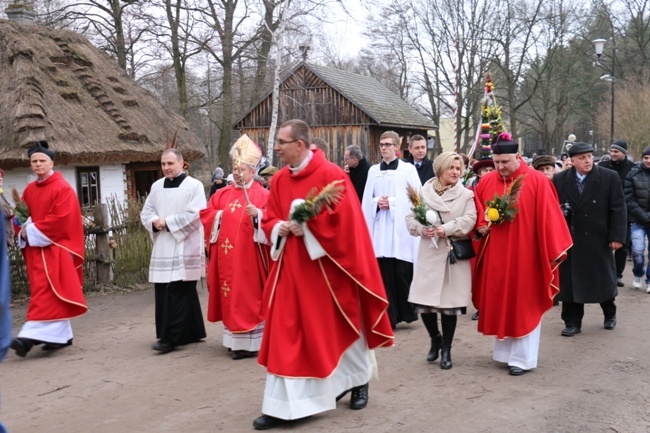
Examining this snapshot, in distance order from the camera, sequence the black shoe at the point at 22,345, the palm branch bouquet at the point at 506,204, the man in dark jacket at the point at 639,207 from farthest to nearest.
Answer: the man in dark jacket at the point at 639,207
the black shoe at the point at 22,345
the palm branch bouquet at the point at 506,204

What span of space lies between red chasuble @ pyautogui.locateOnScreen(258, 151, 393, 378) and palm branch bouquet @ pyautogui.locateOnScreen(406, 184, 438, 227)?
4.00ft

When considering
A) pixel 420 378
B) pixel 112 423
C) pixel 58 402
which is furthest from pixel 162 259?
pixel 420 378

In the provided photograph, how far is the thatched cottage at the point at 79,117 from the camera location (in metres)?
14.7

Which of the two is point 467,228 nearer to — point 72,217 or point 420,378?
point 420,378

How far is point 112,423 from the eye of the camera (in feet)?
17.2

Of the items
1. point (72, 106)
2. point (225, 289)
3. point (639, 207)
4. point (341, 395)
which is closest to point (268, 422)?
point (341, 395)

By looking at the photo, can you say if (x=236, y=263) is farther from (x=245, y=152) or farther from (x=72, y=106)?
(x=72, y=106)

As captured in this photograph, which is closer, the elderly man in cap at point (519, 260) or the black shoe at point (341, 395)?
the black shoe at point (341, 395)

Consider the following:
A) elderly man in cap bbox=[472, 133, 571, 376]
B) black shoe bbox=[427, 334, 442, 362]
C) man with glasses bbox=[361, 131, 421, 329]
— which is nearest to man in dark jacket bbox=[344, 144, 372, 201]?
man with glasses bbox=[361, 131, 421, 329]

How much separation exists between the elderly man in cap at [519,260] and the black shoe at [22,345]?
461 centimetres

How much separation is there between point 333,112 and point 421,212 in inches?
960

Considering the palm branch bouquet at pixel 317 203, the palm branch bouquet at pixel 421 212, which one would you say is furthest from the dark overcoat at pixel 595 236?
the palm branch bouquet at pixel 317 203

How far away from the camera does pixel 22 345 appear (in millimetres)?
7207

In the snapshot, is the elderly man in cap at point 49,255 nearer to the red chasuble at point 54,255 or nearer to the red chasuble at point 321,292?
the red chasuble at point 54,255
